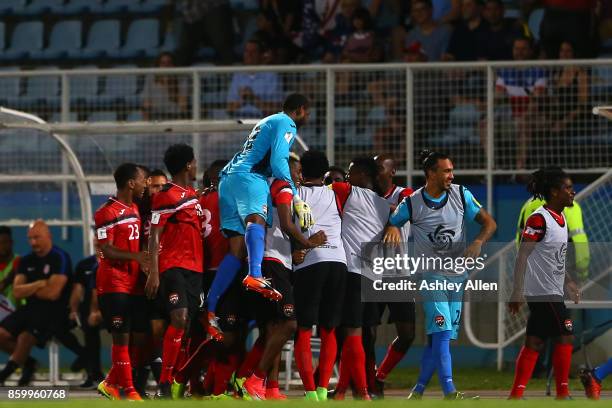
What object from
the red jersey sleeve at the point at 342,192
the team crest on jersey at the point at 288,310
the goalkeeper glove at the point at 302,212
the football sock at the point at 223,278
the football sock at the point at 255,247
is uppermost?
the red jersey sleeve at the point at 342,192

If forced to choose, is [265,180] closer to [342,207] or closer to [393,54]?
[342,207]

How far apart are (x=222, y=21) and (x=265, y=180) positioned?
8953 millimetres

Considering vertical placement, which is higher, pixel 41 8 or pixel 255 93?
pixel 41 8

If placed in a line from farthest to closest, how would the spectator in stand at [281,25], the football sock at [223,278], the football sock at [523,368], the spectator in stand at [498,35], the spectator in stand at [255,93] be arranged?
the spectator in stand at [281,25] → the spectator in stand at [498,35] → the spectator in stand at [255,93] → the football sock at [523,368] → the football sock at [223,278]

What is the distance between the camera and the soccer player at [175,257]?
43.3 feet

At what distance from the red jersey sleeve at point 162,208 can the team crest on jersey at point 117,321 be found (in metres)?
0.91

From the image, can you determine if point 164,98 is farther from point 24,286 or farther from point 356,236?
point 356,236

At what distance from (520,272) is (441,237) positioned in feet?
2.38

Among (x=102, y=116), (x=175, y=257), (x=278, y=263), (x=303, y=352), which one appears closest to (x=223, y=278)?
(x=278, y=263)

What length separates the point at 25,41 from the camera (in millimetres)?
22906

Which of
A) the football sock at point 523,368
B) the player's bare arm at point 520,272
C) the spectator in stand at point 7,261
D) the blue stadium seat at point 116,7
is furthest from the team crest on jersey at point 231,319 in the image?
the blue stadium seat at point 116,7

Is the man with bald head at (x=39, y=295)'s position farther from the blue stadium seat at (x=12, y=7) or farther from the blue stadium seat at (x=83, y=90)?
the blue stadium seat at (x=12, y=7)

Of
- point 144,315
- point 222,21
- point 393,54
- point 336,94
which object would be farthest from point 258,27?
point 144,315

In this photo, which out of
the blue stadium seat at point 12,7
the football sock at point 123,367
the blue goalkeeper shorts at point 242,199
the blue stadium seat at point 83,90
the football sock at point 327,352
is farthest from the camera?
the blue stadium seat at point 12,7
